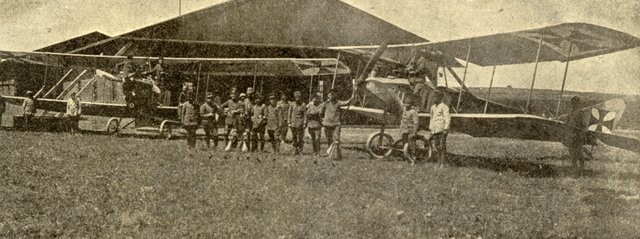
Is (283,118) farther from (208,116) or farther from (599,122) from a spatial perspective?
(599,122)

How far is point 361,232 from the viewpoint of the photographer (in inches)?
240

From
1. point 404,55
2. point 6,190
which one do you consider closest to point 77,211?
point 6,190

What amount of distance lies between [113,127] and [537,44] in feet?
42.5

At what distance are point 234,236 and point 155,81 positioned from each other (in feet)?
45.8

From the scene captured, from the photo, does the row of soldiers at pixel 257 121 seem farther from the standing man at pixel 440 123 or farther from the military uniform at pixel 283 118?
the standing man at pixel 440 123

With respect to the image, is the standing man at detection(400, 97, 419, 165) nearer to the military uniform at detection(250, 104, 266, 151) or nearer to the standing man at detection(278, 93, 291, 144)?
the standing man at detection(278, 93, 291, 144)

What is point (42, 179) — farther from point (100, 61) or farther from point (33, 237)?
point (100, 61)

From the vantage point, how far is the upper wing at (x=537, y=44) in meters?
10.9

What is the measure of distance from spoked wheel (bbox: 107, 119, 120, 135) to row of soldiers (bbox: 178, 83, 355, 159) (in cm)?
461

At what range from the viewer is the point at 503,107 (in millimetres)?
14602

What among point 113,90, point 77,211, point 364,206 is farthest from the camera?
point 113,90

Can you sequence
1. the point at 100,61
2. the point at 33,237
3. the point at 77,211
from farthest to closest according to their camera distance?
1. the point at 100,61
2. the point at 77,211
3. the point at 33,237

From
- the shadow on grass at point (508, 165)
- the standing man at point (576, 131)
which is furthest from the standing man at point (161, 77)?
the standing man at point (576, 131)

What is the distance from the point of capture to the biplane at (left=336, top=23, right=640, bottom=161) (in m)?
11.5
